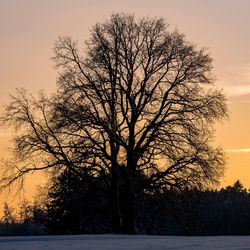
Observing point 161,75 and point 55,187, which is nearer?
point 161,75

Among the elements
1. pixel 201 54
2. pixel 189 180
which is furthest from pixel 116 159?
pixel 201 54

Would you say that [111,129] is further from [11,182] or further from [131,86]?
[11,182]

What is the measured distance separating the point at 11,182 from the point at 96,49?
6.78 m

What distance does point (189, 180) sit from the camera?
30.3 meters

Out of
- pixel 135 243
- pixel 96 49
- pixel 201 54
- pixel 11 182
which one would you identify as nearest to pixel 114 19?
pixel 96 49

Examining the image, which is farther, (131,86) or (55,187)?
(55,187)

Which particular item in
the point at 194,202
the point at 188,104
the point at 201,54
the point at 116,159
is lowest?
the point at 194,202

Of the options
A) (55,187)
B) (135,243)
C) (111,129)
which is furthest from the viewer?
(55,187)

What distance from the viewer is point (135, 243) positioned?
54.6 ft

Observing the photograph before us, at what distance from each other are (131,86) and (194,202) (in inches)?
224

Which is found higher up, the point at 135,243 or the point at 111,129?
the point at 111,129

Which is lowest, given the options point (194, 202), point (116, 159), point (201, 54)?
point (194, 202)

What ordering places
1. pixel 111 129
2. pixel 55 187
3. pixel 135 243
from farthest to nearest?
pixel 55 187 → pixel 111 129 → pixel 135 243

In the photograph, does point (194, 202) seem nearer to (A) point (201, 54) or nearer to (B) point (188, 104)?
(B) point (188, 104)
